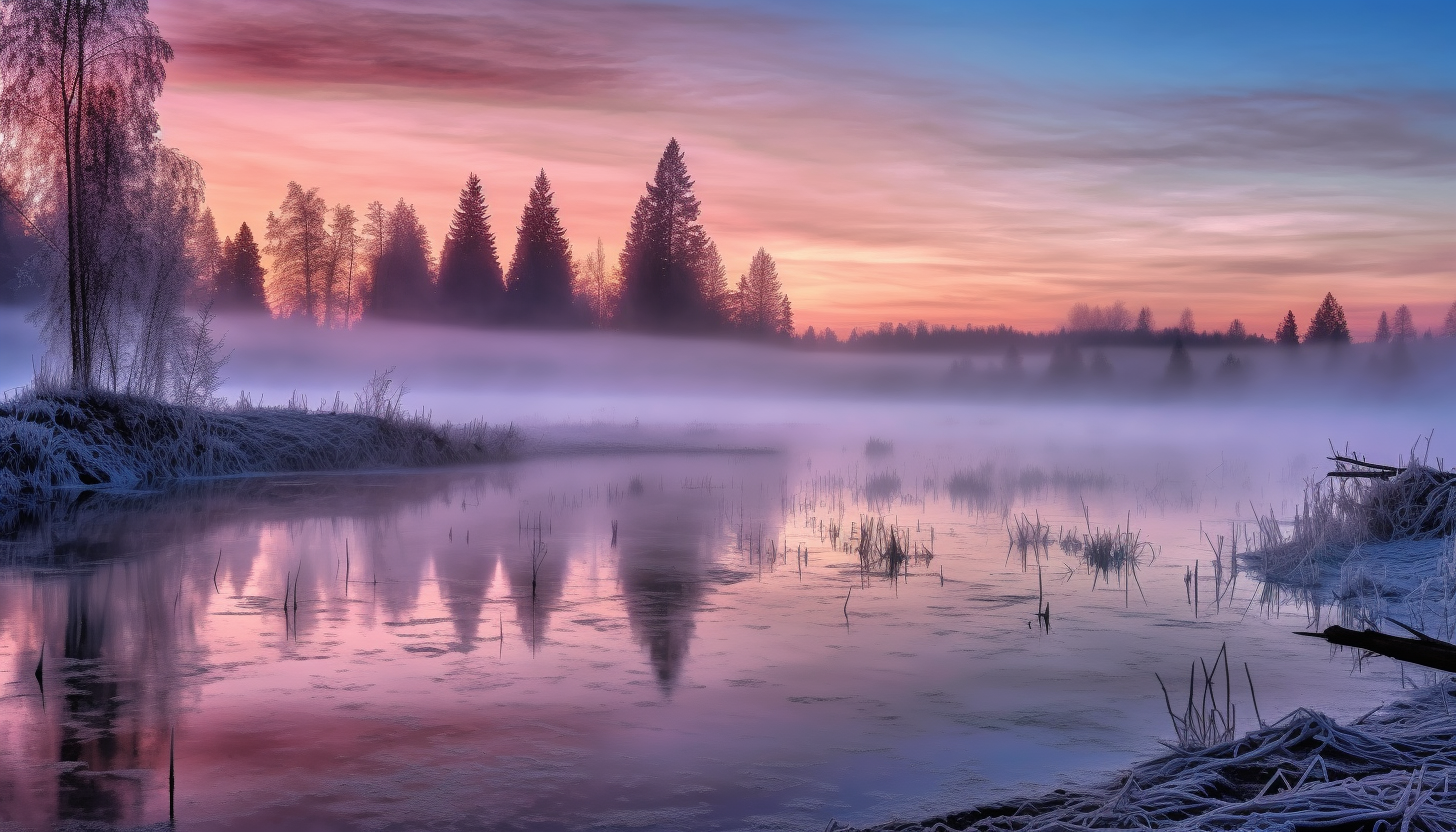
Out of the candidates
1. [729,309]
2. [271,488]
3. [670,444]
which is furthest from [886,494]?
[729,309]

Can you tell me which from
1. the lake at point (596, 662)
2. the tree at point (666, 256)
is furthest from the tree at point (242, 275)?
the lake at point (596, 662)

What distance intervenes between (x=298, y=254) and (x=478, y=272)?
12958 millimetres

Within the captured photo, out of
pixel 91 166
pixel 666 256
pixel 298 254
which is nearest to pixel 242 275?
pixel 298 254

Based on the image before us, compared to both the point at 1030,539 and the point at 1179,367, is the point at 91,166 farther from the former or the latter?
the point at 1179,367

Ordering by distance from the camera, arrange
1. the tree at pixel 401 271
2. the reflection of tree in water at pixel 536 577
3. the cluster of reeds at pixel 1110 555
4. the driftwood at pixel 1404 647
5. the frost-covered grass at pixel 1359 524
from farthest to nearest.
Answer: the tree at pixel 401 271, the cluster of reeds at pixel 1110 555, the frost-covered grass at pixel 1359 524, the reflection of tree in water at pixel 536 577, the driftwood at pixel 1404 647

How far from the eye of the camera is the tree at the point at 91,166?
25312mm

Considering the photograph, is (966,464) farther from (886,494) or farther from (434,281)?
(434,281)

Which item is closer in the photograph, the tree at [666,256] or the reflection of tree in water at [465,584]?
the reflection of tree in water at [465,584]

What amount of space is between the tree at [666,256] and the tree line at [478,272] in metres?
0.06

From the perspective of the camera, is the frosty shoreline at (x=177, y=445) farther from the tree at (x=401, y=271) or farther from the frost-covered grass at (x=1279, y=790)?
the tree at (x=401, y=271)

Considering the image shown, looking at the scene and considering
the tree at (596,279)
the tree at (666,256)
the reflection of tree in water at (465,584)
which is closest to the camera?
the reflection of tree in water at (465,584)

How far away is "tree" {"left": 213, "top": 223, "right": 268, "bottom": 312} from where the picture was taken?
75.0 meters

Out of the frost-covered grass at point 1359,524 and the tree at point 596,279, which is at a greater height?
Result: the tree at point 596,279

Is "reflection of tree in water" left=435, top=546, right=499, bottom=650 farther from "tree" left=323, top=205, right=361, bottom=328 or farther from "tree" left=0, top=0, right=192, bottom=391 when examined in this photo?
"tree" left=323, top=205, right=361, bottom=328
